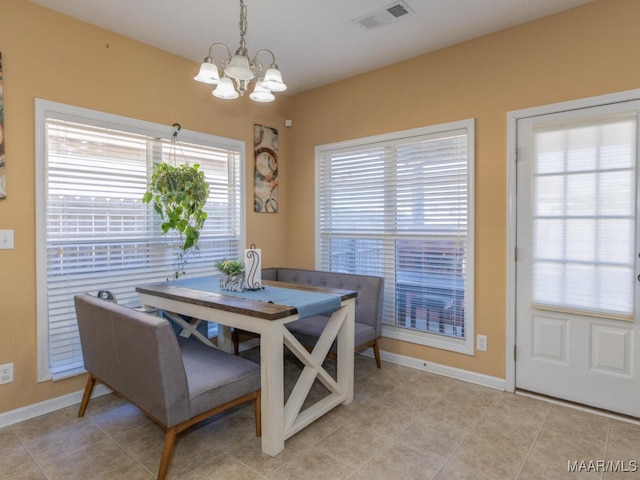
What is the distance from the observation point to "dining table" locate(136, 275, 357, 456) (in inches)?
79.7

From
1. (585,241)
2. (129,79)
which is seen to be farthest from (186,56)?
(585,241)

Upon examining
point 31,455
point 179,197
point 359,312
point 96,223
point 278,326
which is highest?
point 179,197

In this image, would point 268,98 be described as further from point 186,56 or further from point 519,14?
point 519,14

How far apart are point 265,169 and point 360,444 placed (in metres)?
2.76

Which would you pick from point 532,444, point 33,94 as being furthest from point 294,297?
point 33,94

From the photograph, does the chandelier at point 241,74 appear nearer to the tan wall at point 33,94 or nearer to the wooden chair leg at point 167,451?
the tan wall at point 33,94

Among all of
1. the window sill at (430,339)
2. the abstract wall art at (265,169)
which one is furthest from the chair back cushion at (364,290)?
the abstract wall art at (265,169)

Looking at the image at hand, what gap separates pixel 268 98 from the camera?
2.29 metres

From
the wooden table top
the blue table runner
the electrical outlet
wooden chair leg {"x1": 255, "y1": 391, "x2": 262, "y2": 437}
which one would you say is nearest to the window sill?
the wooden table top

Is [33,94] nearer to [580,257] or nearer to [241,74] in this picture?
[241,74]

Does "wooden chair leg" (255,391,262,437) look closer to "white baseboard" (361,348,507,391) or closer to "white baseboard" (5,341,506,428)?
"white baseboard" (5,341,506,428)

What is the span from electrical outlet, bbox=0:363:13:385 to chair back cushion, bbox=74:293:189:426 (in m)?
0.70

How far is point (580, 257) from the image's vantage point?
2568mm

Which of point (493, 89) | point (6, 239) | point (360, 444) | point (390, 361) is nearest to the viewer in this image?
point (360, 444)
